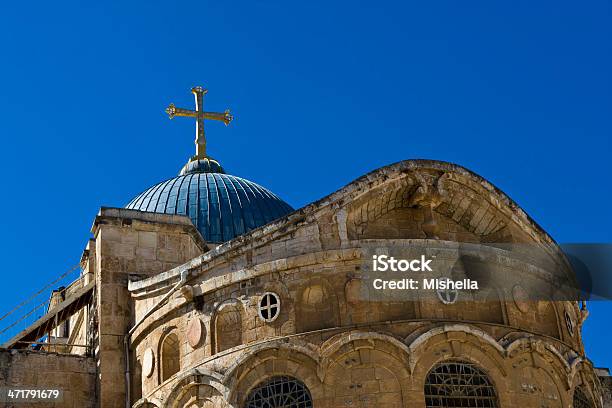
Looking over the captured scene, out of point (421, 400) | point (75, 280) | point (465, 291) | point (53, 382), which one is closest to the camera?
point (421, 400)

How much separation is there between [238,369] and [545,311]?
23.2 feet

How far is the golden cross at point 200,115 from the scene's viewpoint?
117 ft

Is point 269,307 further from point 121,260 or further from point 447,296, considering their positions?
point 121,260

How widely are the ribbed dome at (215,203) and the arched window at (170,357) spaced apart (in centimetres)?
843

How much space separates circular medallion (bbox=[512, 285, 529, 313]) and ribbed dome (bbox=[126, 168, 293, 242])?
11.0 meters

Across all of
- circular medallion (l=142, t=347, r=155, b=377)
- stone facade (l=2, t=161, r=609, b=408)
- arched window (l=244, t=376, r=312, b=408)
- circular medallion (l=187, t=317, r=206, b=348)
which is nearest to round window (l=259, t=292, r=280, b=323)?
stone facade (l=2, t=161, r=609, b=408)

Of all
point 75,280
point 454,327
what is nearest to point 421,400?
A: point 454,327

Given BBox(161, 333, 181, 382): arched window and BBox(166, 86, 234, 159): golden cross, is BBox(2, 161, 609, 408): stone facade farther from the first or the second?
BBox(166, 86, 234, 159): golden cross

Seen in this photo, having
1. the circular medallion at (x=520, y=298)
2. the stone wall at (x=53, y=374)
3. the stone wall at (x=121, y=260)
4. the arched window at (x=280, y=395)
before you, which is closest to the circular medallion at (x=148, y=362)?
the stone wall at (x=121, y=260)

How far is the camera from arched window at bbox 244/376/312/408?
2223 cm

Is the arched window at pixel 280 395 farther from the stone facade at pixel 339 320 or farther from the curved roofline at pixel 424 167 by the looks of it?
the curved roofline at pixel 424 167

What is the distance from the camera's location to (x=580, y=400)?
24.6m

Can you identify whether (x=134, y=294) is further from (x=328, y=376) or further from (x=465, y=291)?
(x=465, y=291)

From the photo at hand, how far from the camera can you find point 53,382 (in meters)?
25.2
